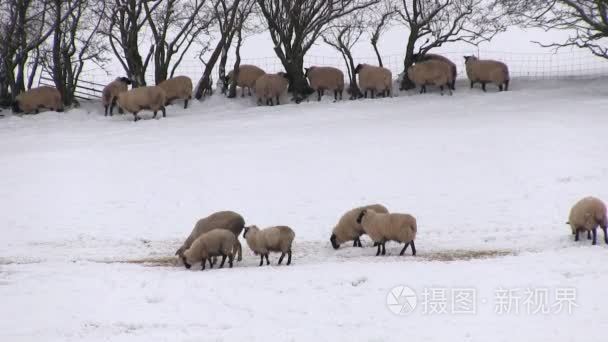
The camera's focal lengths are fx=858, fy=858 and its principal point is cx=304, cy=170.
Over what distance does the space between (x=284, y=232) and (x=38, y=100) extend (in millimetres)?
16290

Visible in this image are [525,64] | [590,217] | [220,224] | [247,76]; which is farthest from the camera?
[525,64]

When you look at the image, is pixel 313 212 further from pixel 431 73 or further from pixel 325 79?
pixel 431 73

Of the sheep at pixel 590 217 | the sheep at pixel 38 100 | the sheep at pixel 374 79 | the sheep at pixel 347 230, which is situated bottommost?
the sheep at pixel 347 230

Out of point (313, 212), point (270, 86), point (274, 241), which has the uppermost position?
point (270, 86)

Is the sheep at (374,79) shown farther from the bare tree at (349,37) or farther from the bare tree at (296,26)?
the bare tree at (296,26)

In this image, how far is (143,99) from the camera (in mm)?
24234

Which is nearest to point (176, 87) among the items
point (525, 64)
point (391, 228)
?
point (525, 64)

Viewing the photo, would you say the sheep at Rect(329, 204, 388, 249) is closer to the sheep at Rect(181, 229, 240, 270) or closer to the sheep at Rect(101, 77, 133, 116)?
the sheep at Rect(181, 229, 240, 270)

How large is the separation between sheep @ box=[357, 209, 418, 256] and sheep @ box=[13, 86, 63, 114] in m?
16.2

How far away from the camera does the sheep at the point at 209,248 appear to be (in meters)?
11.7

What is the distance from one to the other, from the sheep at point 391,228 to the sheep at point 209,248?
204 cm

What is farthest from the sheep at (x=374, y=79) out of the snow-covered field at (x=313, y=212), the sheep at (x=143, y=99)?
the sheep at (x=143, y=99)

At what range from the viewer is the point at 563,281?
9461mm

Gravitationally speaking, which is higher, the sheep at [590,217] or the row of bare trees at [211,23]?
the row of bare trees at [211,23]
